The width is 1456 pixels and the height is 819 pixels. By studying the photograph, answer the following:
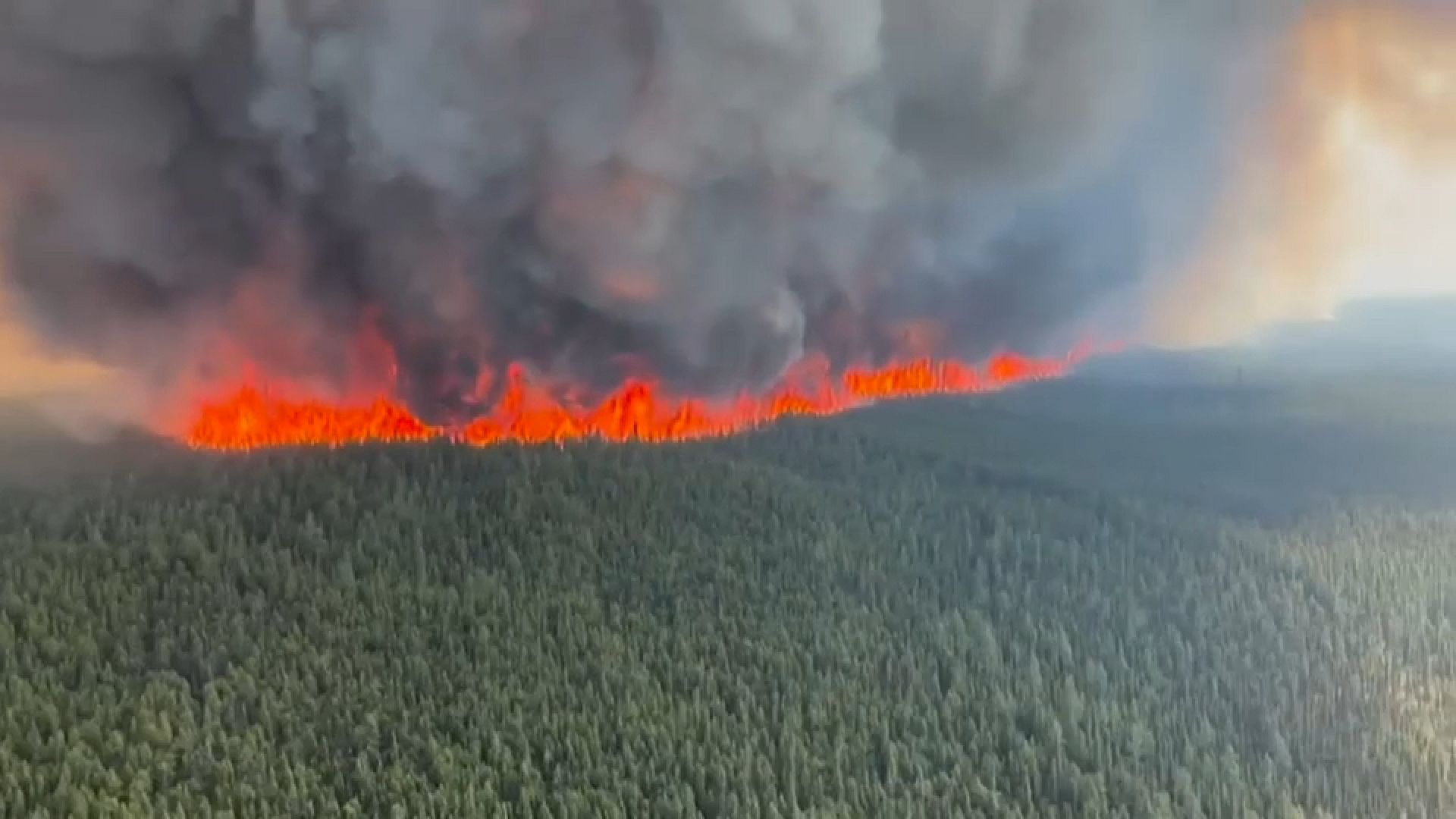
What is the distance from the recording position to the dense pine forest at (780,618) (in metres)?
3.29

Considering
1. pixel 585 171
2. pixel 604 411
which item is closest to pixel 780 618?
pixel 604 411

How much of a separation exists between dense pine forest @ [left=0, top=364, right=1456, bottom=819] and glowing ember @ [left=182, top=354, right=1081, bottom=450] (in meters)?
0.08

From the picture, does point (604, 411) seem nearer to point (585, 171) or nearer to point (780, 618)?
point (585, 171)

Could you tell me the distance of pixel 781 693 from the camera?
3559 mm

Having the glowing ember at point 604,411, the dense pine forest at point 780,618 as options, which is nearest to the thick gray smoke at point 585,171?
the glowing ember at point 604,411

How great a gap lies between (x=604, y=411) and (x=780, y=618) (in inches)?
36.5

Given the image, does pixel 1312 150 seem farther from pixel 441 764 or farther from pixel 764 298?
pixel 441 764

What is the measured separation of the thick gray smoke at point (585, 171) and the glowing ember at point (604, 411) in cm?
9

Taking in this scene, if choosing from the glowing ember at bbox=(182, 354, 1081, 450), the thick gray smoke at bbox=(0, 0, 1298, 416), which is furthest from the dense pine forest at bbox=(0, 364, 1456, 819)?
the thick gray smoke at bbox=(0, 0, 1298, 416)

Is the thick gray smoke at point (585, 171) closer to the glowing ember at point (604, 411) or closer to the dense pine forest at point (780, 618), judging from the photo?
the glowing ember at point (604, 411)

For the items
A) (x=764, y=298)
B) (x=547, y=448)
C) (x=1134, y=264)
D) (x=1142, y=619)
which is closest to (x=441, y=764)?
(x=547, y=448)

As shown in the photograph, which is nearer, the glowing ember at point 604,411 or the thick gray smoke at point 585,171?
the thick gray smoke at point 585,171

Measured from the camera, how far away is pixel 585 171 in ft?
13.1

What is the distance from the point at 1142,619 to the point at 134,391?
10.1 feet
